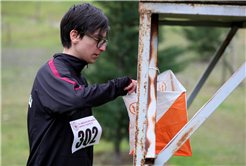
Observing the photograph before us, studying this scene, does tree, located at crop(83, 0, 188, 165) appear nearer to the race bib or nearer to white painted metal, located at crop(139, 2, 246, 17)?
the race bib

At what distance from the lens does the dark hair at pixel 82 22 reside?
1492 millimetres

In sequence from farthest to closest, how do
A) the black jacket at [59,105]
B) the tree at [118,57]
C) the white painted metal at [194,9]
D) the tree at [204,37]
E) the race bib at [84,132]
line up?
the tree at [204,37], the tree at [118,57], the race bib at [84,132], the black jacket at [59,105], the white painted metal at [194,9]

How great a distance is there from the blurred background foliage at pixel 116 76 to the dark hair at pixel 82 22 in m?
0.38

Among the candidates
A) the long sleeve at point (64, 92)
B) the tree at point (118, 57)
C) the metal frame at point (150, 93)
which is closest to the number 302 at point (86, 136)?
the long sleeve at point (64, 92)

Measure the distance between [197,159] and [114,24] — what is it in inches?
147

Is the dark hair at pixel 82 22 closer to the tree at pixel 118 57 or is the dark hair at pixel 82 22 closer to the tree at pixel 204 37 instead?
the tree at pixel 118 57

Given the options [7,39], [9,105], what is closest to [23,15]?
[7,39]

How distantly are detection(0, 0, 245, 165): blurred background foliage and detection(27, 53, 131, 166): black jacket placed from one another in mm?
596

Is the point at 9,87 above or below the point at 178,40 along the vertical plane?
below

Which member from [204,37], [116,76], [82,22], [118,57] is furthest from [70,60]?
[204,37]

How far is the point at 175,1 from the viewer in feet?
3.96

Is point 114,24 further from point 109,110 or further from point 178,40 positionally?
point 178,40

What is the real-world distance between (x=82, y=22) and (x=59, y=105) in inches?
19.0

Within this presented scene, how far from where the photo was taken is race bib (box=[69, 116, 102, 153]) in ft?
4.77
